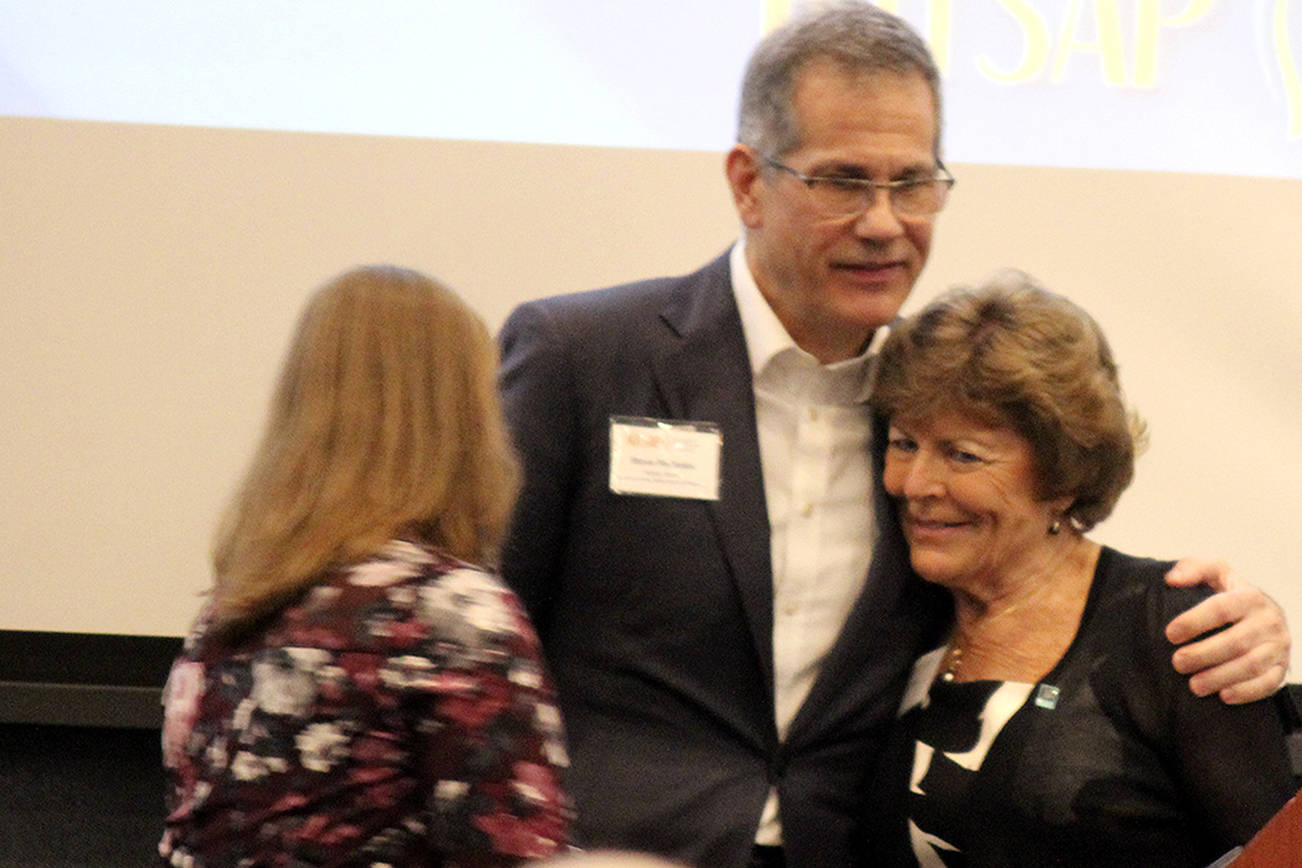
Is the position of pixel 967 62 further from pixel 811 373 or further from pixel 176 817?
pixel 176 817

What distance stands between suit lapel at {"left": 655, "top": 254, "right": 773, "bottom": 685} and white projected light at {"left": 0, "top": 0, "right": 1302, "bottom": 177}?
0.91 metres

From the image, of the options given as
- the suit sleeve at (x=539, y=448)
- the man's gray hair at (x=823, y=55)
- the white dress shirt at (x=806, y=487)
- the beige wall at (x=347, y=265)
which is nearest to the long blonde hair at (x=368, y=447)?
the suit sleeve at (x=539, y=448)

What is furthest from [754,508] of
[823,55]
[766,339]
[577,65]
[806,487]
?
[577,65]

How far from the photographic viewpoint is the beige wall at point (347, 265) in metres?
2.82

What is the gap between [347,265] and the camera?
112 inches

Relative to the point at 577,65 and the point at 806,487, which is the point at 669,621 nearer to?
the point at 806,487

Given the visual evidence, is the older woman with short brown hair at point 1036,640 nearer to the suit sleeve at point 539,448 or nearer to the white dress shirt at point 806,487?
the white dress shirt at point 806,487

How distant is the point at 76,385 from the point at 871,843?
72.5 inches

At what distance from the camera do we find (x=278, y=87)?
9.11 ft

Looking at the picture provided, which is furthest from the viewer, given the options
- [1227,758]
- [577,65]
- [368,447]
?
[577,65]

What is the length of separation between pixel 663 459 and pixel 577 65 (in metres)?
1.19

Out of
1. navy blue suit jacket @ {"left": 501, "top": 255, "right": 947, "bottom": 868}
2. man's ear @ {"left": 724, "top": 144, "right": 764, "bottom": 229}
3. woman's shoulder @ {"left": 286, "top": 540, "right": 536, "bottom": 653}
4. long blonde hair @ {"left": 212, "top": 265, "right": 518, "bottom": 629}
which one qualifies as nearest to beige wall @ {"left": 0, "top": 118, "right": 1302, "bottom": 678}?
man's ear @ {"left": 724, "top": 144, "right": 764, "bottom": 229}

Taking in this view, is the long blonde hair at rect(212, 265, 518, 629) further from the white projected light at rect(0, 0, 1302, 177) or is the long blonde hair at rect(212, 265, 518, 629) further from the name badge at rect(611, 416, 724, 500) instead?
the white projected light at rect(0, 0, 1302, 177)

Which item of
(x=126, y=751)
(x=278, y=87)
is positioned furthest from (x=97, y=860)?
(x=278, y=87)
